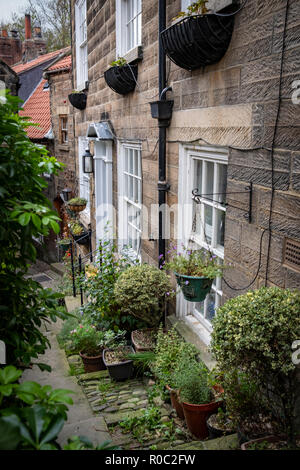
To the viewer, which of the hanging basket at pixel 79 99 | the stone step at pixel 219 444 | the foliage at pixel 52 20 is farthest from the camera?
the foliage at pixel 52 20

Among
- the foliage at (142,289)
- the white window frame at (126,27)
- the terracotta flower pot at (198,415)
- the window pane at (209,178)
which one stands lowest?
the terracotta flower pot at (198,415)

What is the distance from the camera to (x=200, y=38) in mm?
3471

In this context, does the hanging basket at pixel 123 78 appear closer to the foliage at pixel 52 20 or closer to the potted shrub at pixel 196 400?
the potted shrub at pixel 196 400

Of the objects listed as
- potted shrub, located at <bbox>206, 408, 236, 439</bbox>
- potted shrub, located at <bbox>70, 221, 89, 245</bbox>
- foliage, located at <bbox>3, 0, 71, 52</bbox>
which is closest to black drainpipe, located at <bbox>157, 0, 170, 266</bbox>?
potted shrub, located at <bbox>206, 408, 236, 439</bbox>

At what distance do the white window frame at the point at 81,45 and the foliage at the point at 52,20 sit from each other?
11.1 metres

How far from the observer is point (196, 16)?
3406 mm

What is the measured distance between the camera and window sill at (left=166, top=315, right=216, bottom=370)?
4.12 m

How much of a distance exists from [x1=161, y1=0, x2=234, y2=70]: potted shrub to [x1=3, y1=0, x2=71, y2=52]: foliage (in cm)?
1863

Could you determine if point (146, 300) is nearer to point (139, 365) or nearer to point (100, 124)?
point (139, 365)

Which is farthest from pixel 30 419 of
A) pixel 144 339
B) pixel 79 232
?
pixel 79 232

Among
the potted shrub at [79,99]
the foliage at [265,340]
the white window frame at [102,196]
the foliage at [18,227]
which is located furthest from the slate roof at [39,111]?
the foliage at [265,340]

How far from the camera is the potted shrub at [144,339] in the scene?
497 cm

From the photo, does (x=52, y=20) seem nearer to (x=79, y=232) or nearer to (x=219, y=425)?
(x=79, y=232)

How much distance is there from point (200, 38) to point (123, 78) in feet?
9.56
